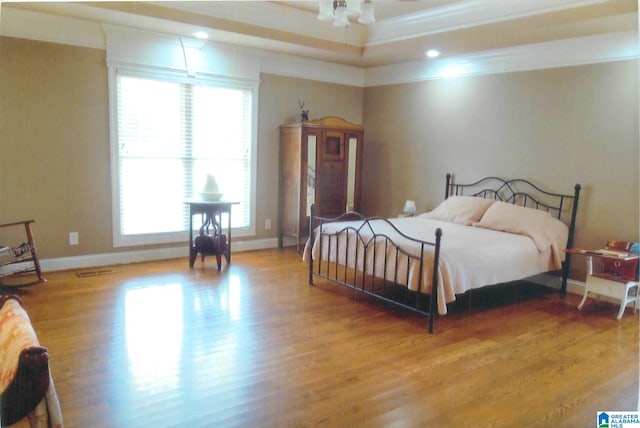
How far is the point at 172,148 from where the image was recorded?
5148mm

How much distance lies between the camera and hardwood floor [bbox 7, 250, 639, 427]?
2.32 m

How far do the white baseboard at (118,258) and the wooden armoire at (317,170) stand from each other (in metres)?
0.71

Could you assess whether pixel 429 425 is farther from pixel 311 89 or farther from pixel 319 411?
pixel 311 89

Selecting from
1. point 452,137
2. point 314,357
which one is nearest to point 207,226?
point 314,357

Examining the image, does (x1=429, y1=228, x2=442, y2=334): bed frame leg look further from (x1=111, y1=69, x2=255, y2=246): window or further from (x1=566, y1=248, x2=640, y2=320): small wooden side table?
(x1=111, y1=69, x2=255, y2=246): window

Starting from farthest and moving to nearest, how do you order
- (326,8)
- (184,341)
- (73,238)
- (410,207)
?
(410,207) → (73,238) → (326,8) → (184,341)

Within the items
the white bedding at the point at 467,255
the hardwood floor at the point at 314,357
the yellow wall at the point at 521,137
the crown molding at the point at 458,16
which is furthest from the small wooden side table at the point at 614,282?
the crown molding at the point at 458,16

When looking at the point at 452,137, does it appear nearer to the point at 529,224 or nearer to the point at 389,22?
the point at 389,22

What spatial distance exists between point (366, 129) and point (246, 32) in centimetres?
247

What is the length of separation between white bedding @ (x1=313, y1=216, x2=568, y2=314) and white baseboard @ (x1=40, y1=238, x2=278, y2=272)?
177 centimetres

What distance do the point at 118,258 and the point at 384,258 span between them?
113 inches

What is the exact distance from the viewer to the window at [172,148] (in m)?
4.86

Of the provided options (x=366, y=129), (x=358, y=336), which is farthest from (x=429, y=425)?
(x=366, y=129)

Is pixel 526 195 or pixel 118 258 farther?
pixel 118 258
